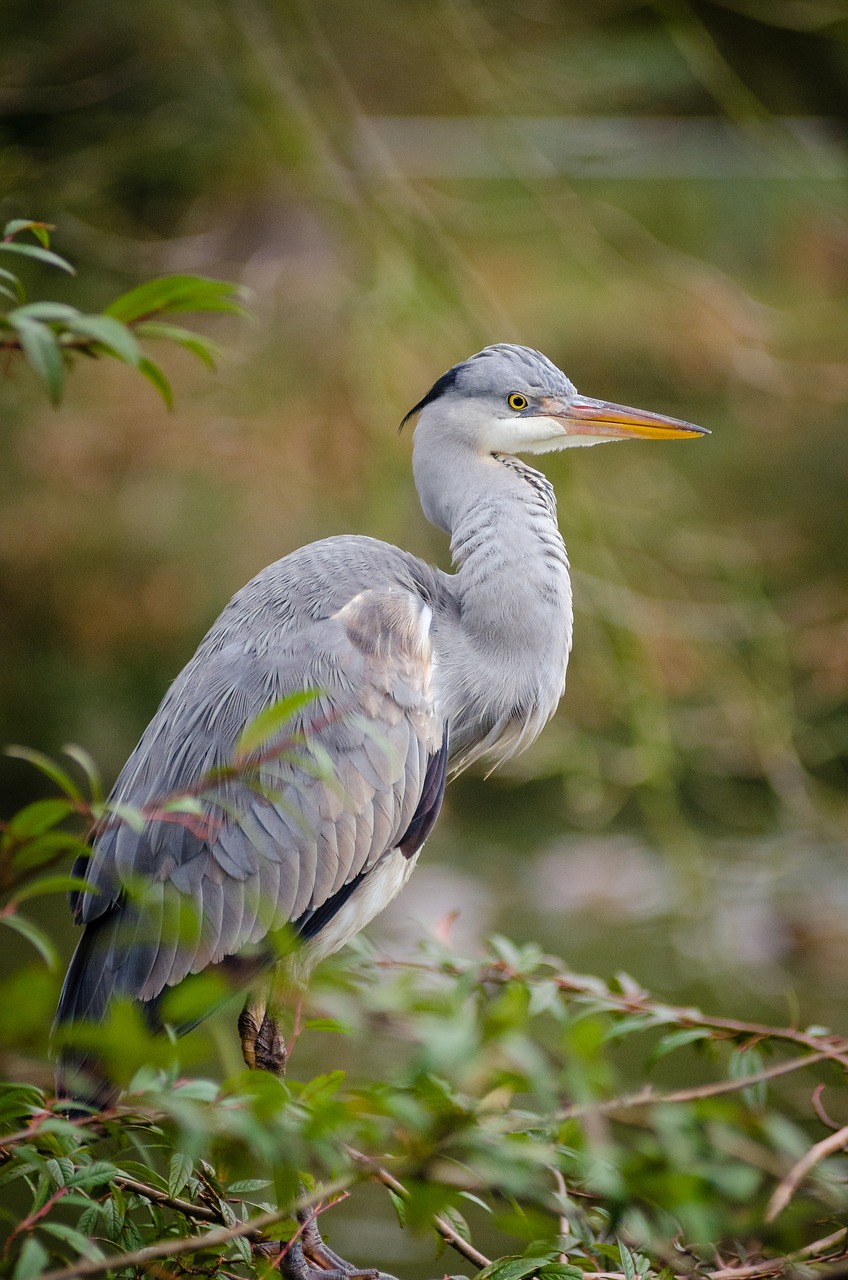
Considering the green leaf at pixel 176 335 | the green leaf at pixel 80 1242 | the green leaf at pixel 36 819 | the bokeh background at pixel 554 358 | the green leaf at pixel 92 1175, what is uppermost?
the green leaf at pixel 176 335

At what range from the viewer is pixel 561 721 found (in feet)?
18.2

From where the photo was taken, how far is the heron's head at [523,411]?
2.24 m

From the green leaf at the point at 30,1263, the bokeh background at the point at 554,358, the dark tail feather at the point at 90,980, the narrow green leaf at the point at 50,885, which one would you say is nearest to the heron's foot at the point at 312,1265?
the dark tail feather at the point at 90,980

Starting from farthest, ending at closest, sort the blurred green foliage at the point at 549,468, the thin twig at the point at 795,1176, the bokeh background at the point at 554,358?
the bokeh background at the point at 554,358, the blurred green foliage at the point at 549,468, the thin twig at the point at 795,1176

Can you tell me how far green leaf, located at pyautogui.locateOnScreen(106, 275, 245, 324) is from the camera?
3.16 feet

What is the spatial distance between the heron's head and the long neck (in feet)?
0.17

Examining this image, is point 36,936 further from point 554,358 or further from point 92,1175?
point 554,358

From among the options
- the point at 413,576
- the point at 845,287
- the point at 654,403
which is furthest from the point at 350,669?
the point at 845,287

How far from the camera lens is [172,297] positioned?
3.28 ft

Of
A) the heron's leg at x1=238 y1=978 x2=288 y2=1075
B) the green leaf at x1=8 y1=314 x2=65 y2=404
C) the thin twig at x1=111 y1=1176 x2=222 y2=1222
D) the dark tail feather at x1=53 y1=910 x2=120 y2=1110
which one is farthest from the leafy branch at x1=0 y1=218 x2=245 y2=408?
the heron's leg at x1=238 y1=978 x2=288 y2=1075

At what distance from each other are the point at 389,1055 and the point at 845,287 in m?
5.74

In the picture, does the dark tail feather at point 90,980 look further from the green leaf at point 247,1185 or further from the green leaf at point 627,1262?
the green leaf at point 627,1262

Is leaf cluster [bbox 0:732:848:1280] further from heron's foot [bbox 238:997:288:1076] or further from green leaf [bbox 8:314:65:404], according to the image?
heron's foot [bbox 238:997:288:1076]

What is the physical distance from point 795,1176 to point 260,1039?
122 centimetres
